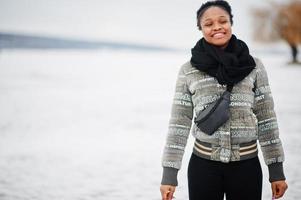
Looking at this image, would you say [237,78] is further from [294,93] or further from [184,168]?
[294,93]

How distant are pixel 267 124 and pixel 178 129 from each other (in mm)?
538

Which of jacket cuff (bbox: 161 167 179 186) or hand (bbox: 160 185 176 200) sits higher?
jacket cuff (bbox: 161 167 179 186)

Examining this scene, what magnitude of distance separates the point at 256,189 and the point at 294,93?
12.9 metres

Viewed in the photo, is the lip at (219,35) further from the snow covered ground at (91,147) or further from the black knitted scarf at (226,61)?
the snow covered ground at (91,147)

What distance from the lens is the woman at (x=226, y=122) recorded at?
2051 millimetres

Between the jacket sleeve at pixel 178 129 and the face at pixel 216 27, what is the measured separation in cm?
27

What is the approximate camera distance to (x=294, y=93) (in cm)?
1395

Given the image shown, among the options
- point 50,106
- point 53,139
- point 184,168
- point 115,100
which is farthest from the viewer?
point 115,100

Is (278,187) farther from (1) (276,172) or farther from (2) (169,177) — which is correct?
(2) (169,177)

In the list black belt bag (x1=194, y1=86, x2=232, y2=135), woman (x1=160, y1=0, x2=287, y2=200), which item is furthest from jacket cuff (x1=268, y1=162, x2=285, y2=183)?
black belt bag (x1=194, y1=86, x2=232, y2=135)

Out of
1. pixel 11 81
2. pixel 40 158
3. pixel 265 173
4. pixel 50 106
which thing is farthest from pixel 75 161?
pixel 11 81

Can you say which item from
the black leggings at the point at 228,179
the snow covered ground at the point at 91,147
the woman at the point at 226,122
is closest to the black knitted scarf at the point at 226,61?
the woman at the point at 226,122

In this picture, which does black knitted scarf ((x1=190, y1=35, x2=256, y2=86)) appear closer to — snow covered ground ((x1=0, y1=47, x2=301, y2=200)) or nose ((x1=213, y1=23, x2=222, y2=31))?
nose ((x1=213, y1=23, x2=222, y2=31))

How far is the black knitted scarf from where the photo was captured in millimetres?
2018
